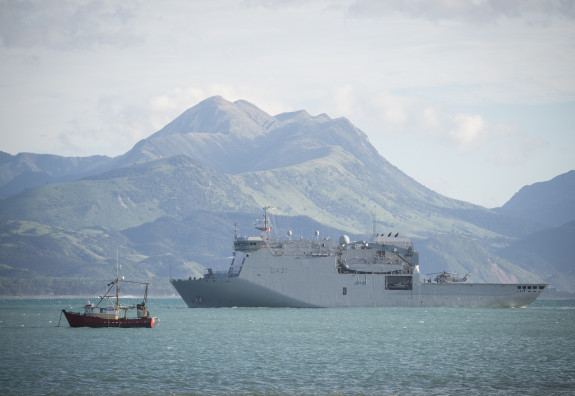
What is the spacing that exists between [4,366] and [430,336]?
33404 mm

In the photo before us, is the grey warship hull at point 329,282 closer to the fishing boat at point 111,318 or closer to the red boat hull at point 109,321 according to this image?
the fishing boat at point 111,318

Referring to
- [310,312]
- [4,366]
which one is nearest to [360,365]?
[4,366]

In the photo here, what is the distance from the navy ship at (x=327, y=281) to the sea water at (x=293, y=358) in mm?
10400

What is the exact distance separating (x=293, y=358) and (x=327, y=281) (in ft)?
141

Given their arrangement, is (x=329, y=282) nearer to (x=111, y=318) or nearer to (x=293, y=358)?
(x=111, y=318)

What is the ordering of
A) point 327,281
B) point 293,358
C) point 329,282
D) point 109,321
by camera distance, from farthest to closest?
point 329,282
point 327,281
point 109,321
point 293,358

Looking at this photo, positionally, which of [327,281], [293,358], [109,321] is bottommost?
[293,358]

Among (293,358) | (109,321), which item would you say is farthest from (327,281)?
(293,358)

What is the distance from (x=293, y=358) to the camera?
52.2 m

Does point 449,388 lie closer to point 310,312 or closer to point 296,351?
point 296,351

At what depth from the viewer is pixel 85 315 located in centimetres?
7331

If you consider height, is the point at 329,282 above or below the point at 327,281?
below

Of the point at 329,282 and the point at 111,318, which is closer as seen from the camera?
the point at 111,318

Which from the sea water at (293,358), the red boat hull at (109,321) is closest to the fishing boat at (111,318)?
the red boat hull at (109,321)
